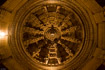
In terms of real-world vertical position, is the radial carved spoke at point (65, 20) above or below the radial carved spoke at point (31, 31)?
above

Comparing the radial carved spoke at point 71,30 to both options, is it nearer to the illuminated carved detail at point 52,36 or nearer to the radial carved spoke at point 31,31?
the illuminated carved detail at point 52,36

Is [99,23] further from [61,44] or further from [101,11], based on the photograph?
[61,44]

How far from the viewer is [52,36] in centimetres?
963

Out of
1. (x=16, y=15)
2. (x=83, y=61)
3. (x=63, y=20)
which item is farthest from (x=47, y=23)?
(x=83, y=61)

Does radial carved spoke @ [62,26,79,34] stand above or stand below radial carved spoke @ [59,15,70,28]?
below

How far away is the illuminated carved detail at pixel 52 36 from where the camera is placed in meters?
9.14

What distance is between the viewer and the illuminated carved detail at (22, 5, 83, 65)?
9.14 meters

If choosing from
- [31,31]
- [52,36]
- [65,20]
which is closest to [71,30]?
[65,20]

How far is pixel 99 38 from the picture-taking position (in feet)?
25.2

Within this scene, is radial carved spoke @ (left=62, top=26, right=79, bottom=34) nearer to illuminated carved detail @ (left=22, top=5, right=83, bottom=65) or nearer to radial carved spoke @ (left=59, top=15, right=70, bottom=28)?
illuminated carved detail @ (left=22, top=5, right=83, bottom=65)

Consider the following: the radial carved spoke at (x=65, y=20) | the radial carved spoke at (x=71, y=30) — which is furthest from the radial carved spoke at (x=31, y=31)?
the radial carved spoke at (x=71, y=30)

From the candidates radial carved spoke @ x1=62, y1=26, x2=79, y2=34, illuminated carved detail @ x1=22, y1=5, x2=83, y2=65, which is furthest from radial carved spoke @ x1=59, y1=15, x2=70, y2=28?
radial carved spoke @ x1=62, y1=26, x2=79, y2=34

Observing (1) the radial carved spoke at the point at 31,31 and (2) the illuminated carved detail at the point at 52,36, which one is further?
(2) the illuminated carved detail at the point at 52,36

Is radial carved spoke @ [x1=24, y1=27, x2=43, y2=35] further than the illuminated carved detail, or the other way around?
the illuminated carved detail
